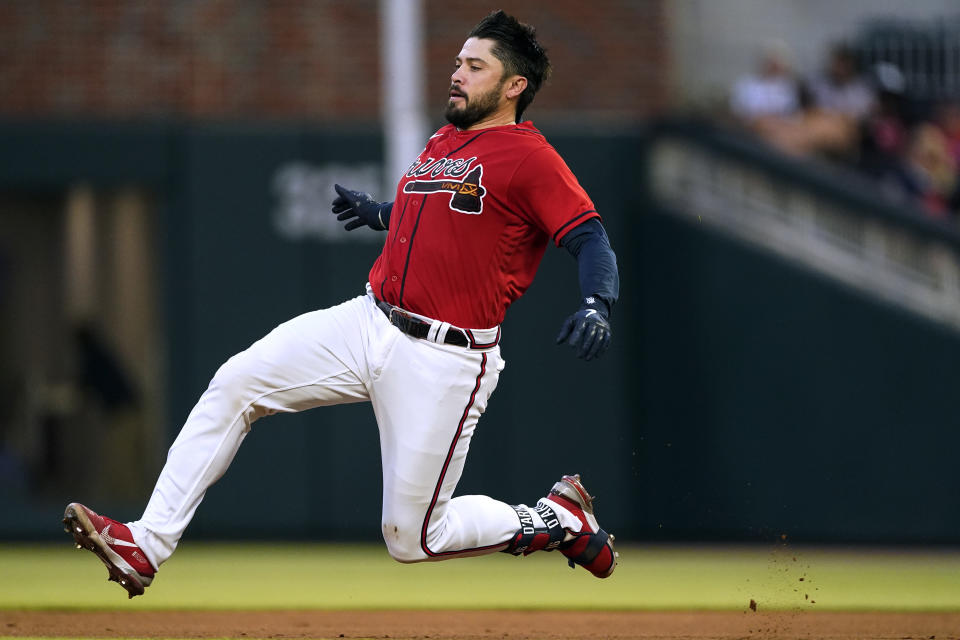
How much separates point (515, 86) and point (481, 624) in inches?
Result: 98.7

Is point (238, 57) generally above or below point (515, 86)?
below

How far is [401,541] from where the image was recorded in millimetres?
5230

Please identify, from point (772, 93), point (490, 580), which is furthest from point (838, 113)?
point (490, 580)

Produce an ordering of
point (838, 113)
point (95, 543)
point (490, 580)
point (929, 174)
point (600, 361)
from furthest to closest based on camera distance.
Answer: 1. point (838, 113)
2. point (929, 174)
3. point (600, 361)
4. point (490, 580)
5. point (95, 543)

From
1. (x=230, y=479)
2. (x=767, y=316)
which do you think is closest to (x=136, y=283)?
(x=230, y=479)

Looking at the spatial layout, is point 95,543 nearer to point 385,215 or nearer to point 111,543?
point 111,543

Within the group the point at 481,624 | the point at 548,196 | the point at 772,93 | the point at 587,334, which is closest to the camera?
the point at 587,334

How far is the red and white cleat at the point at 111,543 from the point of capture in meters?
4.89

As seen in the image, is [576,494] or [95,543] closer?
[95,543]

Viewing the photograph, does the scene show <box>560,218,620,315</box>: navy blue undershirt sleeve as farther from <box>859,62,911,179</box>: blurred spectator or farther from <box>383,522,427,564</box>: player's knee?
<box>859,62,911,179</box>: blurred spectator

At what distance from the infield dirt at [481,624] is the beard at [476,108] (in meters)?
2.12

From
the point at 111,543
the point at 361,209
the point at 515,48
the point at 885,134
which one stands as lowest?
the point at 111,543

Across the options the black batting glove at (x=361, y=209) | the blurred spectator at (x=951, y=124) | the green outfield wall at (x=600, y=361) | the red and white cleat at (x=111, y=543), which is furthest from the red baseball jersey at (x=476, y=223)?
the blurred spectator at (x=951, y=124)

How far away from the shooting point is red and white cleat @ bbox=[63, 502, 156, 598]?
4.89m
